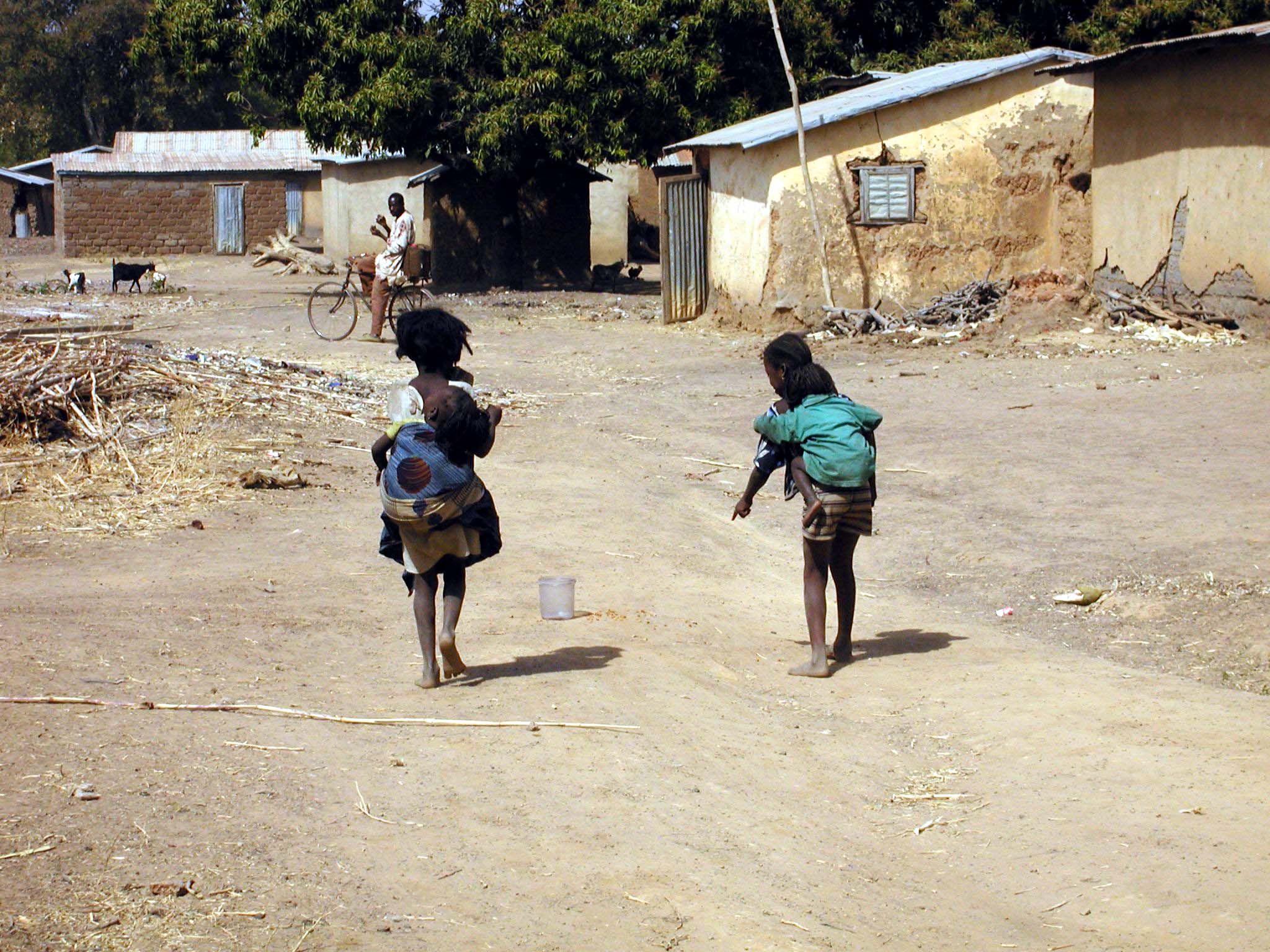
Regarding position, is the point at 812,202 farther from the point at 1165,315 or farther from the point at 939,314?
the point at 1165,315

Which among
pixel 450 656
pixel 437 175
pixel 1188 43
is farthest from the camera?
pixel 437 175

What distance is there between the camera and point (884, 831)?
12.7 ft

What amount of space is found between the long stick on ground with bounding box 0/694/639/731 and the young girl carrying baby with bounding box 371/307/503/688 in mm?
422

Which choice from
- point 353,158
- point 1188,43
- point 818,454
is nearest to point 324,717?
point 818,454

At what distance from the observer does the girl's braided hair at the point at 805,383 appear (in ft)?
17.1

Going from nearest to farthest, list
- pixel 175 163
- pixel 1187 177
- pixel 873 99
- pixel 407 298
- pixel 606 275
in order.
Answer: pixel 1187 177, pixel 407 298, pixel 873 99, pixel 606 275, pixel 175 163

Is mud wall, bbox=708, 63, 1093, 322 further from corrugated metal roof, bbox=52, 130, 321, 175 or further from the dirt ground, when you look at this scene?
corrugated metal roof, bbox=52, 130, 321, 175

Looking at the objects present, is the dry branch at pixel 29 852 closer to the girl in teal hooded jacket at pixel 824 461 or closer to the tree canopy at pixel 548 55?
the girl in teal hooded jacket at pixel 824 461

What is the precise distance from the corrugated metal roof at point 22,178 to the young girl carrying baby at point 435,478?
42.8 metres

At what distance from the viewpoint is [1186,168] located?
1449cm

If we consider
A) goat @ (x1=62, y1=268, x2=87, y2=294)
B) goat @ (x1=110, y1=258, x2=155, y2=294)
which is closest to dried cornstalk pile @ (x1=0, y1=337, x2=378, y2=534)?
goat @ (x1=110, y1=258, x2=155, y2=294)

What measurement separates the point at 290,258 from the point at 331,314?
1681 centimetres

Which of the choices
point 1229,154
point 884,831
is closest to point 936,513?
point 884,831

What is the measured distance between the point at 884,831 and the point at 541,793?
0.99 m
